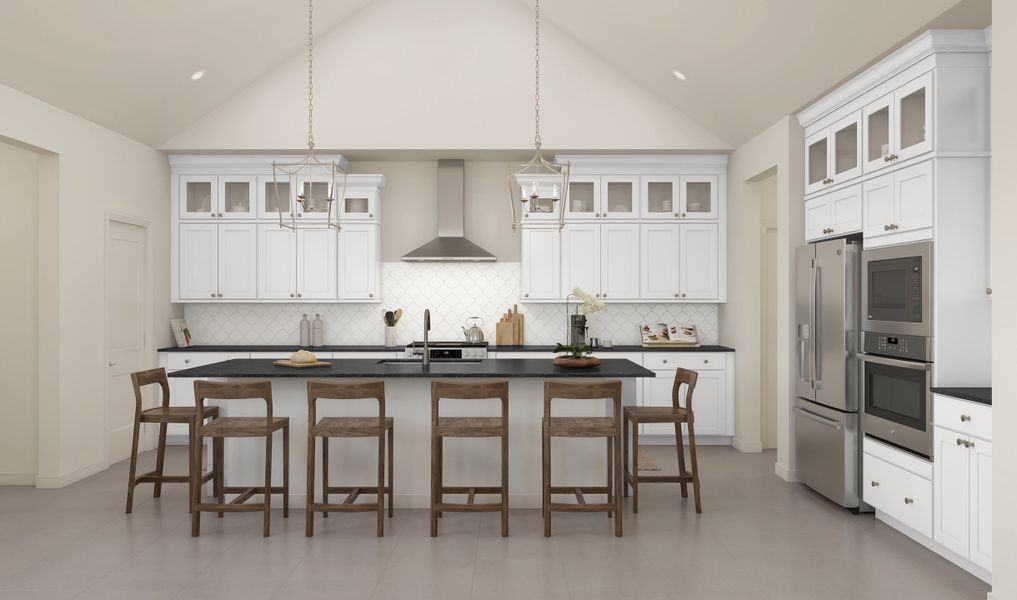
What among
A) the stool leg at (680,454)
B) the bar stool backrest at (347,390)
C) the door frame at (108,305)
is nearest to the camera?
the bar stool backrest at (347,390)

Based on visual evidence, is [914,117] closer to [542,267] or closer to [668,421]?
[668,421]

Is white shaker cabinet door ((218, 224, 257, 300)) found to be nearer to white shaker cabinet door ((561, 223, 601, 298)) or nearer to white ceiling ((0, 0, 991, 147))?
white ceiling ((0, 0, 991, 147))

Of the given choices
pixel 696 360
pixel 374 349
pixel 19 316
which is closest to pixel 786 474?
pixel 696 360

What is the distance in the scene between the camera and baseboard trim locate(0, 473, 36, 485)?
5297mm

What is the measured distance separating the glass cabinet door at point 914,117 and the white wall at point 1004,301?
2.26ft

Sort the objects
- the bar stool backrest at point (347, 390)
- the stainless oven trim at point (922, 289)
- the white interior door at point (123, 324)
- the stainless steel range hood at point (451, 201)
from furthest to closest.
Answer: the stainless steel range hood at point (451, 201)
the white interior door at point (123, 324)
the bar stool backrest at point (347, 390)
the stainless oven trim at point (922, 289)

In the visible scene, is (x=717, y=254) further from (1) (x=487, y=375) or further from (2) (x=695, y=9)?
(1) (x=487, y=375)

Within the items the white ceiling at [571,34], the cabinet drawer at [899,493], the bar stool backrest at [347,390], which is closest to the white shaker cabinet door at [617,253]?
the white ceiling at [571,34]

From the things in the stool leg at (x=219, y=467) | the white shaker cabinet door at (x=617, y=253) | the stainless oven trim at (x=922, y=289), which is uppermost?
the white shaker cabinet door at (x=617, y=253)

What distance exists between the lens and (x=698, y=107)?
20.4 ft

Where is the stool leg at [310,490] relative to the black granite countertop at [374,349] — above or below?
below

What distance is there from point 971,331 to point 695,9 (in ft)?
9.23

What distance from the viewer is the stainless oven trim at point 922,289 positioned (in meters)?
3.70

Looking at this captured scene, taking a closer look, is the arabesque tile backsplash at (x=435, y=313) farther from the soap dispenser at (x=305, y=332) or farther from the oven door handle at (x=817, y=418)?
the oven door handle at (x=817, y=418)
